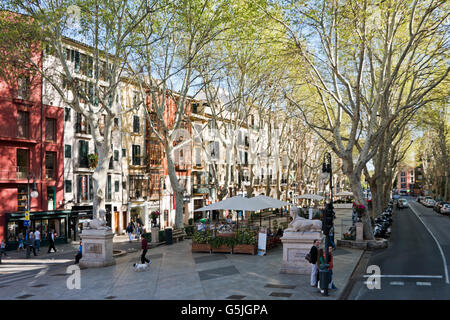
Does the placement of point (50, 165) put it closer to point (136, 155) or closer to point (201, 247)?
point (136, 155)

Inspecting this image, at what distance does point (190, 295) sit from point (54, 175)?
24.9m

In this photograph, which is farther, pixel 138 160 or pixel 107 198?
pixel 138 160

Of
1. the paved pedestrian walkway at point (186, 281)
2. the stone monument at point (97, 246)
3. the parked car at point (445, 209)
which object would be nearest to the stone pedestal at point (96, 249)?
the stone monument at point (97, 246)

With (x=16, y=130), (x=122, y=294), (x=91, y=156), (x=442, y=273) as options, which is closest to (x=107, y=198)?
(x=91, y=156)

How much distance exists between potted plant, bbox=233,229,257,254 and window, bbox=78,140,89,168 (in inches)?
779

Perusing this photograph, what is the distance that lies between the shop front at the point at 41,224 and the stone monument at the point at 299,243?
21636 millimetres

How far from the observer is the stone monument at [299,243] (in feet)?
52.8

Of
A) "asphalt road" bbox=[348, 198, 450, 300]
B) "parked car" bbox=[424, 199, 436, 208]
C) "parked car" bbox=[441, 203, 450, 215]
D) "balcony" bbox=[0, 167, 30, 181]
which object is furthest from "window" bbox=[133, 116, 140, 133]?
"parked car" bbox=[424, 199, 436, 208]

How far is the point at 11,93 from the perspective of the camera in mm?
30453

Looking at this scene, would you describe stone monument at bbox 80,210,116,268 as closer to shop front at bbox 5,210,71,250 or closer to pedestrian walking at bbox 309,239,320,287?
pedestrian walking at bbox 309,239,320,287

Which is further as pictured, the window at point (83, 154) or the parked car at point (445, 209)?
the parked car at point (445, 209)

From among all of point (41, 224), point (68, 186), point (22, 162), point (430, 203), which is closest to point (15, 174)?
point (22, 162)

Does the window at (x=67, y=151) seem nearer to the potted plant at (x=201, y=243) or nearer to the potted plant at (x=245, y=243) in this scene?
the potted plant at (x=201, y=243)

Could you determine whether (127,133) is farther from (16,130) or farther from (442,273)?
(442,273)
